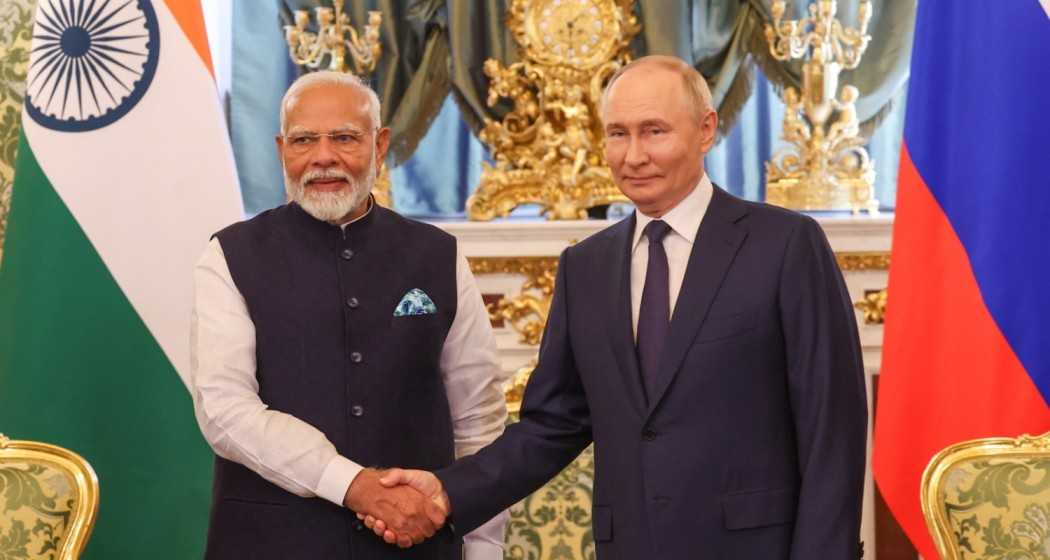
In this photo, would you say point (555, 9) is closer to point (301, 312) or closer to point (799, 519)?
point (301, 312)

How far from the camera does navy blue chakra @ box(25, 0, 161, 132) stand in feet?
12.1

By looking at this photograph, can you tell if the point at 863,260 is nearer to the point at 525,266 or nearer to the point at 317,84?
the point at 525,266

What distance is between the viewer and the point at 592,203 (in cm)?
488

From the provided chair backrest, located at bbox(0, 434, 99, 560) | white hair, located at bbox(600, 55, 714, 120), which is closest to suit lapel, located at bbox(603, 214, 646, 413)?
white hair, located at bbox(600, 55, 714, 120)

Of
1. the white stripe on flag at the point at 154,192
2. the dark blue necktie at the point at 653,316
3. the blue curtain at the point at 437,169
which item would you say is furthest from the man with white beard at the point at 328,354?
the blue curtain at the point at 437,169

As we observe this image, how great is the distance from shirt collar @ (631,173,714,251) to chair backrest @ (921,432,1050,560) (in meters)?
0.70

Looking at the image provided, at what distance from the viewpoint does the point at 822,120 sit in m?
4.80

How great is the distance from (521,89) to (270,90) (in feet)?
3.21

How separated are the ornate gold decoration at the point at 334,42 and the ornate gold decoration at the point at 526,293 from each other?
0.85 m

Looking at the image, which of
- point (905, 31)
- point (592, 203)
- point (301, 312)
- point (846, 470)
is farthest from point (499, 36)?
point (846, 470)

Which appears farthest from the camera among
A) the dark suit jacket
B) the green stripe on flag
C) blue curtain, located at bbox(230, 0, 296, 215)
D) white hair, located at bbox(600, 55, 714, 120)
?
blue curtain, located at bbox(230, 0, 296, 215)

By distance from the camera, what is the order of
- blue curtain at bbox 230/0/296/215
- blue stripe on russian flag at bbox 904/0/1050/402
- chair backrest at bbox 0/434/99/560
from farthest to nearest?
blue curtain at bbox 230/0/296/215, blue stripe on russian flag at bbox 904/0/1050/402, chair backrest at bbox 0/434/99/560

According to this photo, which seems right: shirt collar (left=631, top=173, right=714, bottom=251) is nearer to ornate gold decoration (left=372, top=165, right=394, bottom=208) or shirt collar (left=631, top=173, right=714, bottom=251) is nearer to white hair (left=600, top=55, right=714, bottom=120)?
white hair (left=600, top=55, right=714, bottom=120)

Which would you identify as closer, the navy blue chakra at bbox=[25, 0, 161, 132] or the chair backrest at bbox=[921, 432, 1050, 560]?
the chair backrest at bbox=[921, 432, 1050, 560]
